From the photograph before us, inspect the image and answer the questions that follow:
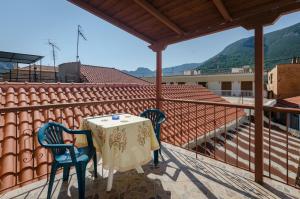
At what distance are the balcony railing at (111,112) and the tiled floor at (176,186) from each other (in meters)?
0.24

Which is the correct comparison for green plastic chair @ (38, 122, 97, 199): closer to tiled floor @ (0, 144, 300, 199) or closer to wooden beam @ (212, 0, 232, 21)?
tiled floor @ (0, 144, 300, 199)

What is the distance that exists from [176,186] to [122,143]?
3.18 feet

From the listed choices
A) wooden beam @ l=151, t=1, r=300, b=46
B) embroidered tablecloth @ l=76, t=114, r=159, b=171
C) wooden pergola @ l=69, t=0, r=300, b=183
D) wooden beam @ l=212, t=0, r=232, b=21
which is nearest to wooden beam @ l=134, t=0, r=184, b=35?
wooden pergola @ l=69, t=0, r=300, b=183

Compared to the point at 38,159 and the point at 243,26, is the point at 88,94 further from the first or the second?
the point at 243,26

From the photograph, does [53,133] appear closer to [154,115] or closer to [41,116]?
[154,115]

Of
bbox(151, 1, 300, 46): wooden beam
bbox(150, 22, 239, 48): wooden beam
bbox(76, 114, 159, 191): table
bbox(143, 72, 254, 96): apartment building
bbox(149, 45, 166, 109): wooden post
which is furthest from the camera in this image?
bbox(143, 72, 254, 96): apartment building

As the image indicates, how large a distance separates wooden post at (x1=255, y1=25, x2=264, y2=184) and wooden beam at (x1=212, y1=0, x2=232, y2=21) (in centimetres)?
49

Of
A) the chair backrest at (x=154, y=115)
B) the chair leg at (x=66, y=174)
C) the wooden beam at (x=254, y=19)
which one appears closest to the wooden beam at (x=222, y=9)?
the wooden beam at (x=254, y=19)

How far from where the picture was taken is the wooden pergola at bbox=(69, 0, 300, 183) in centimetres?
246

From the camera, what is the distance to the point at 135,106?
633 cm

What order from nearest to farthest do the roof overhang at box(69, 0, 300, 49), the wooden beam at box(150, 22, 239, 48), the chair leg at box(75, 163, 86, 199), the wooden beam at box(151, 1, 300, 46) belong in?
the chair leg at box(75, 163, 86, 199) → the wooden beam at box(151, 1, 300, 46) → the roof overhang at box(69, 0, 300, 49) → the wooden beam at box(150, 22, 239, 48)

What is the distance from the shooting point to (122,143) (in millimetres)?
2229

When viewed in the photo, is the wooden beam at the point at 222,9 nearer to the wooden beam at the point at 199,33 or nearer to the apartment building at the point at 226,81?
the wooden beam at the point at 199,33

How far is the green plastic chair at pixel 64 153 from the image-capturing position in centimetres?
195
